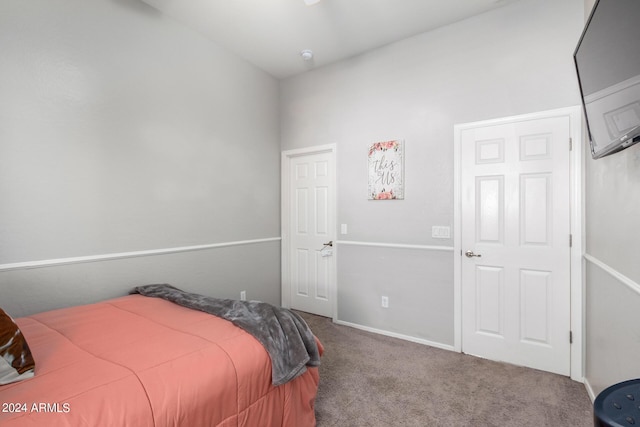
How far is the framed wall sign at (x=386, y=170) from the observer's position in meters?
2.96

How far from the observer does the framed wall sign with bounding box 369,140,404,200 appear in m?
2.96

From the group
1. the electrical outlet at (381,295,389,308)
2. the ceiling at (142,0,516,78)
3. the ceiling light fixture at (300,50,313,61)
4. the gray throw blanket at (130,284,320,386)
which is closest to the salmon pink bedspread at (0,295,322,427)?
the gray throw blanket at (130,284,320,386)

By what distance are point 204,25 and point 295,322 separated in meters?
Result: 2.81

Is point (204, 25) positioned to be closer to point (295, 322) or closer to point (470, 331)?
point (295, 322)

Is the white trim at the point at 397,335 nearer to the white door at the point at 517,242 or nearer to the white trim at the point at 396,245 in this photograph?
the white door at the point at 517,242

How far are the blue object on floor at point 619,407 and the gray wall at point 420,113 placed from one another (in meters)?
2.01

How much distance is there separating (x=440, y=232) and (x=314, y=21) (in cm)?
227

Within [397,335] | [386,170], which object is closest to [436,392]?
[397,335]

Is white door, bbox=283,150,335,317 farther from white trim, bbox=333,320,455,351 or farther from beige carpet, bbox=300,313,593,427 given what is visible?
beige carpet, bbox=300,313,593,427

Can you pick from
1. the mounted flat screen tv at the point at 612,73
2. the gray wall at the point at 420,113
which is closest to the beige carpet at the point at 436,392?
the gray wall at the point at 420,113

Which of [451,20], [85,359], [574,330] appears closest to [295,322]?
[85,359]

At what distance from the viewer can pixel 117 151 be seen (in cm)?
229

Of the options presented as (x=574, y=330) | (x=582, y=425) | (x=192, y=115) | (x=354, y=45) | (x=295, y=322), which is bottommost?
(x=582, y=425)

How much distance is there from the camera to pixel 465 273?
2643mm
